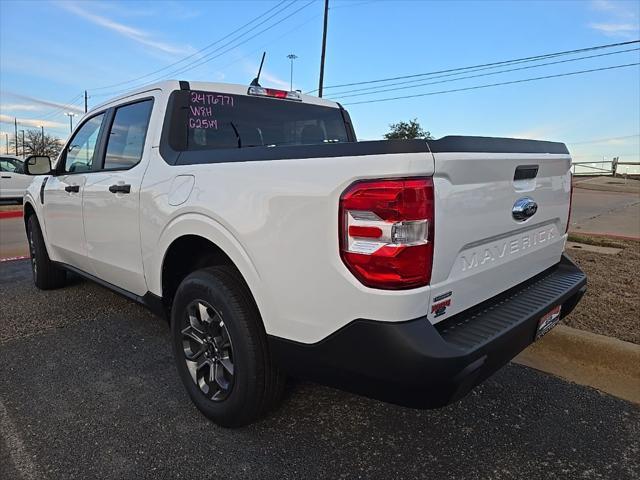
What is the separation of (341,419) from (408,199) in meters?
1.47

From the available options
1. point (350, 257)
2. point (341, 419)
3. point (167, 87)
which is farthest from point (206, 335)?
point (167, 87)

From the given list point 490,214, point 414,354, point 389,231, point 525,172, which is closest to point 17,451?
point 414,354

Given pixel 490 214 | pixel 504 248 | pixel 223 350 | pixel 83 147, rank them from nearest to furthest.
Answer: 1. pixel 490 214
2. pixel 504 248
3. pixel 223 350
4. pixel 83 147

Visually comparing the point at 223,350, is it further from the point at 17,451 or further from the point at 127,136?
the point at 127,136

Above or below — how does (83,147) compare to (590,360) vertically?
above

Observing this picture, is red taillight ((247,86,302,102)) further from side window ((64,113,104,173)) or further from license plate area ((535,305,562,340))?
license plate area ((535,305,562,340))

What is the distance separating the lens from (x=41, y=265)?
487 cm

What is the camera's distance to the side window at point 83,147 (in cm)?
380

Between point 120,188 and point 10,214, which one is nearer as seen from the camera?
point 120,188

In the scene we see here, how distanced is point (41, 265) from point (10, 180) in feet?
39.3

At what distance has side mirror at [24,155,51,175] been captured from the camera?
4.31 meters

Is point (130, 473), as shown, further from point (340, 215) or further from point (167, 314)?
point (340, 215)

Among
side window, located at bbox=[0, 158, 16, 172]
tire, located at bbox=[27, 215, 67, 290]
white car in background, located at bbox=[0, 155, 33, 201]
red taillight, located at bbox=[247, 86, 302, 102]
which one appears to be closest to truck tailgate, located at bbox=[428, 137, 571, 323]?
red taillight, located at bbox=[247, 86, 302, 102]

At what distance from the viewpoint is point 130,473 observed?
214cm
